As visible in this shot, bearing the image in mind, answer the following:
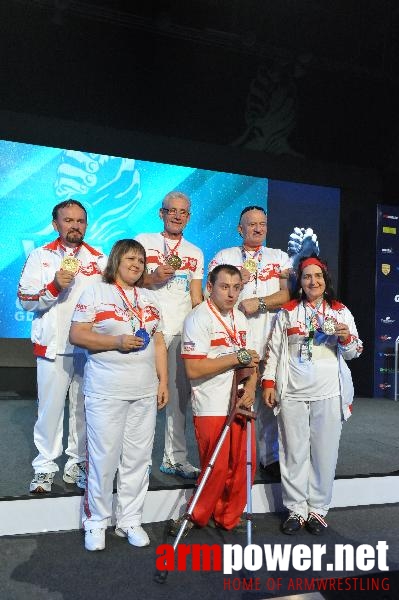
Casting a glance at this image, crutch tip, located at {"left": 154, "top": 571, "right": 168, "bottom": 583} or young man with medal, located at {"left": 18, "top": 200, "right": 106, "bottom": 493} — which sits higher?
young man with medal, located at {"left": 18, "top": 200, "right": 106, "bottom": 493}

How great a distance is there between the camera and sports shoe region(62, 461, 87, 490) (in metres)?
3.32

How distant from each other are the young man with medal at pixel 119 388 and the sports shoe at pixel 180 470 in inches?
23.3

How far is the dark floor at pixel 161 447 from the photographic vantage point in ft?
11.4

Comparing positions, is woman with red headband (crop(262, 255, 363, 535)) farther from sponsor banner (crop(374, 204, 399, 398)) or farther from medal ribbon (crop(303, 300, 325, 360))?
sponsor banner (crop(374, 204, 399, 398))

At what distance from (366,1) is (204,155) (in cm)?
279

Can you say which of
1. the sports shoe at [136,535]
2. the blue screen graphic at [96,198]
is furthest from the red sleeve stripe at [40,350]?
the blue screen graphic at [96,198]

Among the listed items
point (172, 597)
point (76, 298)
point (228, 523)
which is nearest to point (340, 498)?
point (228, 523)

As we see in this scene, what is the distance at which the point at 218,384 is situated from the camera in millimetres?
3062

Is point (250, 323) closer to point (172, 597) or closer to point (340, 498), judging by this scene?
point (340, 498)

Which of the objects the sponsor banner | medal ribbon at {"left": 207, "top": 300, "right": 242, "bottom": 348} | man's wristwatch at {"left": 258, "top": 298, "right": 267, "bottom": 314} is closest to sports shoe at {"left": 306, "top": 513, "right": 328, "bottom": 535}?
medal ribbon at {"left": 207, "top": 300, "right": 242, "bottom": 348}

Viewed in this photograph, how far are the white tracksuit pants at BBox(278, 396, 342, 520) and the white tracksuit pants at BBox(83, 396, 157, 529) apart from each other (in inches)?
33.8

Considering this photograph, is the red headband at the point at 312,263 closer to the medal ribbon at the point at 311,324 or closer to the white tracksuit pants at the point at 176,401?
the medal ribbon at the point at 311,324

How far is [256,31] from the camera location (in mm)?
6828

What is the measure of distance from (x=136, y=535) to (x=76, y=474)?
649 millimetres
